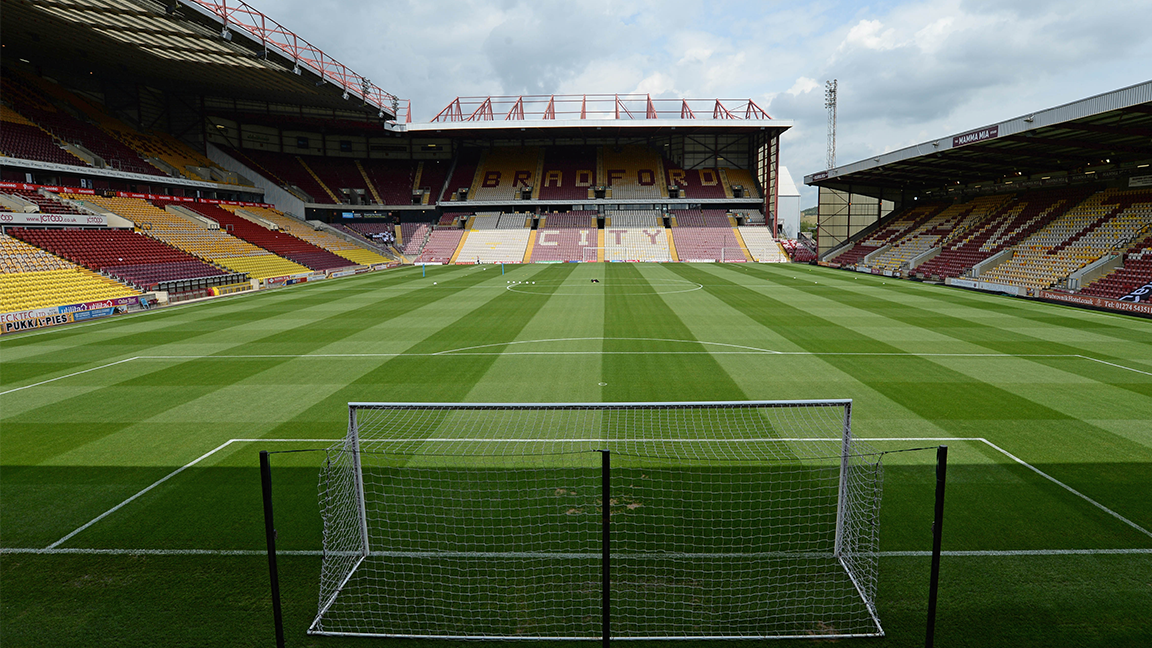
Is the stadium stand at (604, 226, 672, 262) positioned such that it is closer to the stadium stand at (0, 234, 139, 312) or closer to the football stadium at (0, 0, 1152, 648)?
the football stadium at (0, 0, 1152, 648)

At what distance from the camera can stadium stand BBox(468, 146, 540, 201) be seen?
215ft

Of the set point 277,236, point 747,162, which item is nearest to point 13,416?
point 277,236

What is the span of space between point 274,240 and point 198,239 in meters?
7.55

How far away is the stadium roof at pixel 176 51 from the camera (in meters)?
28.5

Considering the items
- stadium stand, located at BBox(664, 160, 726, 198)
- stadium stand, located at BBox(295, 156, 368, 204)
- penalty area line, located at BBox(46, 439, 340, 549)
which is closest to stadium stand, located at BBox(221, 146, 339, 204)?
stadium stand, located at BBox(295, 156, 368, 204)

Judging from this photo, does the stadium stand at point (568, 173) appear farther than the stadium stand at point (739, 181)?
Yes

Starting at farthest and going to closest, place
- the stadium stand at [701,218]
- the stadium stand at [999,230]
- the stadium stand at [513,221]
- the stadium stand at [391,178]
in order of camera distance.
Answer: the stadium stand at [391,178] < the stadium stand at [513,221] < the stadium stand at [701,218] < the stadium stand at [999,230]

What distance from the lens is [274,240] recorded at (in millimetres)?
45188

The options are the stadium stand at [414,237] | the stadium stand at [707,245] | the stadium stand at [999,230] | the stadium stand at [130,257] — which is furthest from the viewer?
the stadium stand at [414,237]

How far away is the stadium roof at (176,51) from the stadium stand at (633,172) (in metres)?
27.5

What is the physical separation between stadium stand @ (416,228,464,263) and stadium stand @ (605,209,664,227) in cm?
1758

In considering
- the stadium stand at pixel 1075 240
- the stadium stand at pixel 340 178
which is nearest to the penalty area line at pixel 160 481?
the stadium stand at pixel 1075 240

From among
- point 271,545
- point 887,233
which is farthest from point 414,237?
point 271,545

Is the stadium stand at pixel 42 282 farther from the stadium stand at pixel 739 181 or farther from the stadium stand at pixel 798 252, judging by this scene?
the stadium stand at pixel 739 181
